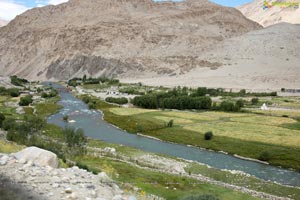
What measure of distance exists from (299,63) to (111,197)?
175m

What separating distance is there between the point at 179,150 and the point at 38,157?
34.5m

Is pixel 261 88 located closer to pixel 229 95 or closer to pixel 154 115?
pixel 229 95

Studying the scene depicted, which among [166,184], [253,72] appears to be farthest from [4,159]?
[253,72]

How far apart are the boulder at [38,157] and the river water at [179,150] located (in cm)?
2636

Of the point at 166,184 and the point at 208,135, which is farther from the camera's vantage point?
the point at 208,135

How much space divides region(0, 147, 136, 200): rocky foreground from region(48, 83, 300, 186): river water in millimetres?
25821

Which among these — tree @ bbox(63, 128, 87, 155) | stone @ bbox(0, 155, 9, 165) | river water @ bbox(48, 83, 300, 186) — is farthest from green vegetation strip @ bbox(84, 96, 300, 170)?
stone @ bbox(0, 155, 9, 165)

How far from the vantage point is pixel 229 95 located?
392ft

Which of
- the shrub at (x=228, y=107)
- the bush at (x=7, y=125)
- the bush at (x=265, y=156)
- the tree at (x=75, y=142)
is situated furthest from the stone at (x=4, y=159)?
the shrub at (x=228, y=107)

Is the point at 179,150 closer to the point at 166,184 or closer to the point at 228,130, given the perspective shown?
the point at 228,130

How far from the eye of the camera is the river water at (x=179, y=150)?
41.5 meters

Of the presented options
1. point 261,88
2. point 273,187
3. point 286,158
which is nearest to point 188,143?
point 286,158

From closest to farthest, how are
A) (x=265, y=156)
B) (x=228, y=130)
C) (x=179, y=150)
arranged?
(x=265, y=156) → (x=179, y=150) → (x=228, y=130)

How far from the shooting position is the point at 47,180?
17.2 meters
